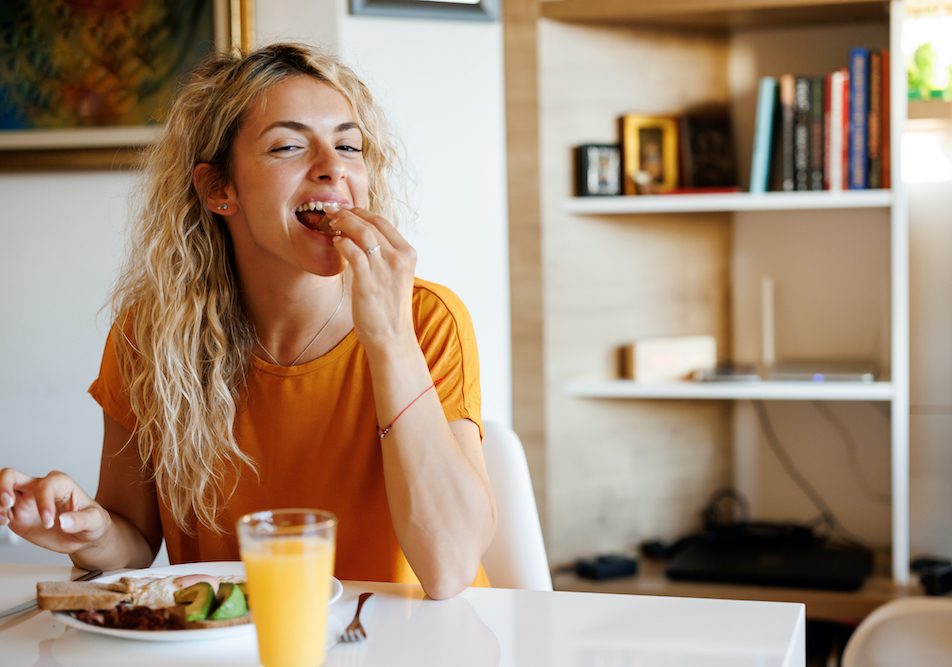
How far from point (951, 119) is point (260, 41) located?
4.69ft

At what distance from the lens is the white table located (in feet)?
2.78

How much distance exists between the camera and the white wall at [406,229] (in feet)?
7.14

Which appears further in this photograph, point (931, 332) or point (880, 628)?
point (931, 332)

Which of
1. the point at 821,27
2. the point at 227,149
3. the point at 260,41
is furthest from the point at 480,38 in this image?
the point at 227,149

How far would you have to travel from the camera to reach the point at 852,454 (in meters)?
2.55

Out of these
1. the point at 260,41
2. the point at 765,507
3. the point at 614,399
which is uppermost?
the point at 260,41

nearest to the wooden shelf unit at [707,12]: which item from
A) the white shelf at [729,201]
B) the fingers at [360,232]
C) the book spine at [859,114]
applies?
the book spine at [859,114]

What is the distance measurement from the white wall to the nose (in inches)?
34.9

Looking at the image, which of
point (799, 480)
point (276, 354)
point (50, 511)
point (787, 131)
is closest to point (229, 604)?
point (50, 511)

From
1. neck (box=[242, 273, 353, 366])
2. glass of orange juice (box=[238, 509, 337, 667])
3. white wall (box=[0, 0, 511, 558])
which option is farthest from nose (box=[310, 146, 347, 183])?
white wall (box=[0, 0, 511, 558])

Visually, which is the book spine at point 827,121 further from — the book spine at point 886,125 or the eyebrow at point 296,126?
the eyebrow at point 296,126

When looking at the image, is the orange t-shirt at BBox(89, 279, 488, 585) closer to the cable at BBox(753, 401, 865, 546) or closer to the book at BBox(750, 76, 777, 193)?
the book at BBox(750, 76, 777, 193)

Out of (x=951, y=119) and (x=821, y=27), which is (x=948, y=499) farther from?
(x=821, y=27)

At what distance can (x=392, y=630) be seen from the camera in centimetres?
92
